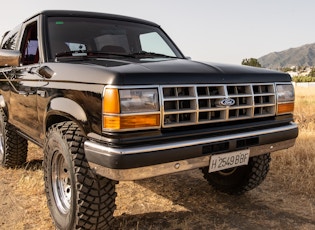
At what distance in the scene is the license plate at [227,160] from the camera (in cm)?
238

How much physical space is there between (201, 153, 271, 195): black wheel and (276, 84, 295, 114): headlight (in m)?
0.66

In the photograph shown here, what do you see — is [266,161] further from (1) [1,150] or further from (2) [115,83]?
(1) [1,150]

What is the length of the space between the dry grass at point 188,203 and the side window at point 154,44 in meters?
1.61

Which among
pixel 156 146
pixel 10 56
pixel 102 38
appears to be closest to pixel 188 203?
pixel 156 146

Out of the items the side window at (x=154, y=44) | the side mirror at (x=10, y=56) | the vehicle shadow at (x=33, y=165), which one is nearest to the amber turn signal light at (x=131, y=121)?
the side mirror at (x=10, y=56)

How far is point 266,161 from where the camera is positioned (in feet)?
11.1

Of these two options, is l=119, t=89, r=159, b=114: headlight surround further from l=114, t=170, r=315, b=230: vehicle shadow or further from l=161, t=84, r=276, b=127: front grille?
l=114, t=170, r=315, b=230: vehicle shadow

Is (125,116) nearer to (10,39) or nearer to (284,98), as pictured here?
(284,98)

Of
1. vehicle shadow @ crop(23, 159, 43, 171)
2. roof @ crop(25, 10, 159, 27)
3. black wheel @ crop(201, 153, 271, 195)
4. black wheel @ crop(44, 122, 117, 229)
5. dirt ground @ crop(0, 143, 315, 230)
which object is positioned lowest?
vehicle shadow @ crop(23, 159, 43, 171)

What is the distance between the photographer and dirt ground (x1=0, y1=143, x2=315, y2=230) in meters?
2.87

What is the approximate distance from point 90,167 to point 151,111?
0.58 meters

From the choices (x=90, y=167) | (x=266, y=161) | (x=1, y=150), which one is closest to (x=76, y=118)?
(x=90, y=167)

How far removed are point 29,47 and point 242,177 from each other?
2907 mm

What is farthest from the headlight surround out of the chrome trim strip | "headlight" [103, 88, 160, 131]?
the chrome trim strip
